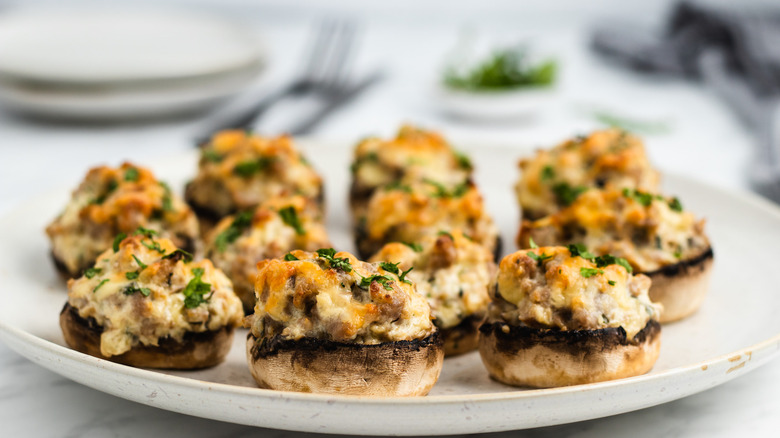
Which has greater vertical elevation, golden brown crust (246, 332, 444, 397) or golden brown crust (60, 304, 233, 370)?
golden brown crust (246, 332, 444, 397)

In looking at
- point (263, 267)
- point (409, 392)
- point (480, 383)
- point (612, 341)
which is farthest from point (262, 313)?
point (612, 341)

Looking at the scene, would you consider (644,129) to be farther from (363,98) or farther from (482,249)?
(482,249)

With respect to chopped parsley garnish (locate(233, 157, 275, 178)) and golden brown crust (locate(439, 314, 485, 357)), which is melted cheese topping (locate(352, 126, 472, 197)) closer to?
chopped parsley garnish (locate(233, 157, 275, 178))

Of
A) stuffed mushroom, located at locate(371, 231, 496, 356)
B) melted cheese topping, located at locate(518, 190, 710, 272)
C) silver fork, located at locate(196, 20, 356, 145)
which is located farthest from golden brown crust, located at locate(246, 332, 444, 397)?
silver fork, located at locate(196, 20, 356, 145)

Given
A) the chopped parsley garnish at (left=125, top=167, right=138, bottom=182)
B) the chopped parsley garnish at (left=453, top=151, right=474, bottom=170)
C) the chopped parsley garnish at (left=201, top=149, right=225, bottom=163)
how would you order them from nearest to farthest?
the chopped parsley garnish at (left=125, top=167, right=138, bottom=182)
the chopped parsley garnish at (left=201, top=149, right=225, bottom=163)
the chopped parsley garnish at (left=453, top=151, right=474, bottom=170)

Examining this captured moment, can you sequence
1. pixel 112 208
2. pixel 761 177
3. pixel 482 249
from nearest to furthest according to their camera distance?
pixel 482 249 → pixel 112 208 → pixel 761 177

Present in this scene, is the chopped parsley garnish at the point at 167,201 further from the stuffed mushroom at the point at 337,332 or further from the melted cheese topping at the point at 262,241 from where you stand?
the stuffed mushroom at the point at 337,332
